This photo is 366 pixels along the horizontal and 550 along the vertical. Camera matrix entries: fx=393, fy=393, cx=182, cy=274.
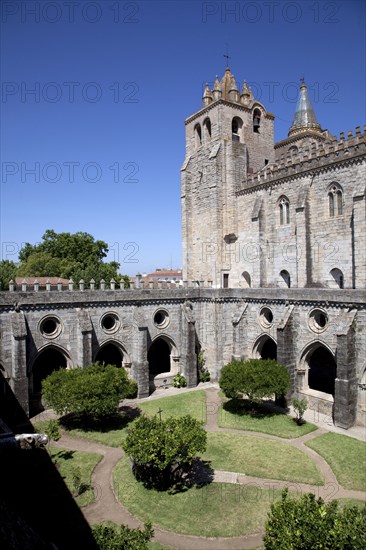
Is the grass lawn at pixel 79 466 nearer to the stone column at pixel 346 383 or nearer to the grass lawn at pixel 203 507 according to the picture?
the grass lawn at pixel 203 507

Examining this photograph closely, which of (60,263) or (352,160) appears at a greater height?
(352,160)

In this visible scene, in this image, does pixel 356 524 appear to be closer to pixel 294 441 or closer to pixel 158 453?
pixel 158 453

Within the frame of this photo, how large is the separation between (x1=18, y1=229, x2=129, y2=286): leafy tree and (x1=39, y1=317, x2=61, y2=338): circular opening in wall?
949 inches

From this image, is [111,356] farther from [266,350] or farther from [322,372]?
[322,372]

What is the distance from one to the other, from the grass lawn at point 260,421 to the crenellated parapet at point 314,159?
17.5 m

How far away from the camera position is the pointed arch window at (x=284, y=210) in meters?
32.0

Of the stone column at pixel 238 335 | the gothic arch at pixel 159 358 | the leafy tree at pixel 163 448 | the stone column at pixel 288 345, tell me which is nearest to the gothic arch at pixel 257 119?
the stone column at pixel 238 335

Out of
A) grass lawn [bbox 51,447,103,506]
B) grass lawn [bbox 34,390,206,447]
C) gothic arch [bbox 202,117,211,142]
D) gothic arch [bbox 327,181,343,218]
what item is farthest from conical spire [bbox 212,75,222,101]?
grass lawn [bbox 51,447,103,506]

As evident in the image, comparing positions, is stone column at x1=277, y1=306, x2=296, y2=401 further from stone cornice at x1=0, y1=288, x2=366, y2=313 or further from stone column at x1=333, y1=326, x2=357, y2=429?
stone column at x1=333, y1=326, x2=357, y2=429

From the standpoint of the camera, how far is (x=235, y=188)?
3594 cm

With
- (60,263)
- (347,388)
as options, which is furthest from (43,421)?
(60,263)

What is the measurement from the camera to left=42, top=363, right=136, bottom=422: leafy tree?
2042cm

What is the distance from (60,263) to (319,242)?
36.9m

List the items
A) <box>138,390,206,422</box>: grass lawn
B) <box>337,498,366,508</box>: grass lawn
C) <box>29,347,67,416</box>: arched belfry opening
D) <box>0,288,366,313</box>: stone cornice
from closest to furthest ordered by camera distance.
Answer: <box>337,498,366,508</box>: grass lawn → <box>0,288,366,313</box>: stone cornice → <box>138,390,206,422</box>: grass lawn → <box>29,347,67,416</box>: arched belfry opening
